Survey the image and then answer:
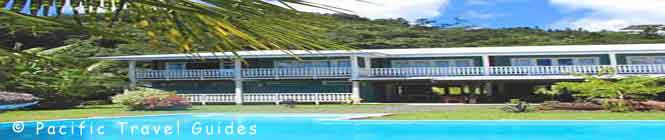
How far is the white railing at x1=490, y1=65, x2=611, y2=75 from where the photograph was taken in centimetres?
2452

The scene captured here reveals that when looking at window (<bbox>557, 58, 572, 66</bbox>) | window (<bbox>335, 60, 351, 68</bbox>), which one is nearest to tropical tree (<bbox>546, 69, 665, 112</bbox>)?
window (<bbox>557, 58, 572, 66</bbox>)

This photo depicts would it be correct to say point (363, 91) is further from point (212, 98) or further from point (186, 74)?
point (186, 74)

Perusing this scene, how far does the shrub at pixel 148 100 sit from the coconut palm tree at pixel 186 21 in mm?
22199

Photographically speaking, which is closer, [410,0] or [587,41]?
[410,0]

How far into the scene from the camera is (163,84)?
29625 millimetres

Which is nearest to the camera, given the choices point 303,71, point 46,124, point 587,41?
point 46,124

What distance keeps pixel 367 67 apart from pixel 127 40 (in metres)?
27.0

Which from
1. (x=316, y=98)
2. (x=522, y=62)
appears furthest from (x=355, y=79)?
(x=522, y=62)

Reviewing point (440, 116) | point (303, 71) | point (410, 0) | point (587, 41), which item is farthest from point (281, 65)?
point (410, 0)

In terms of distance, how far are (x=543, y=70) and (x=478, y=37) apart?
2119 cm

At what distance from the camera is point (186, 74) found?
28.2 metres

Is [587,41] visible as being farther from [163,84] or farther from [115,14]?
[115,14]

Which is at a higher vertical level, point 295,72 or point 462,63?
point 462,63

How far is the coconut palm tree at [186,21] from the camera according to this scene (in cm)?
54
